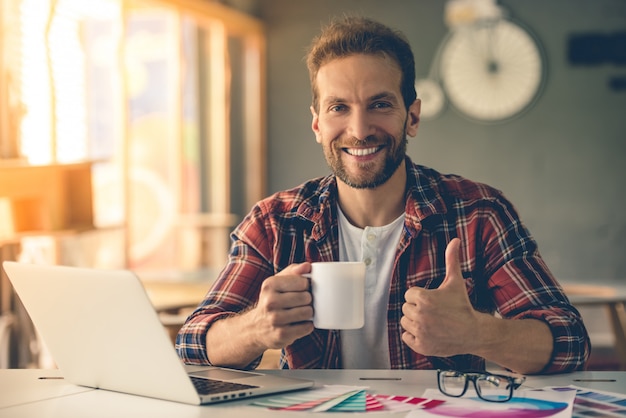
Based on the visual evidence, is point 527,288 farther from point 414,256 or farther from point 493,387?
point 493,387

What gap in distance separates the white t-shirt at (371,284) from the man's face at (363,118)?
0.33ft

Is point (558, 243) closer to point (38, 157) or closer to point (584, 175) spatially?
point (584, 175)

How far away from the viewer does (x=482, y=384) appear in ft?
4.15

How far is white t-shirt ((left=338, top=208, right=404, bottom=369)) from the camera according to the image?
66.9 inches

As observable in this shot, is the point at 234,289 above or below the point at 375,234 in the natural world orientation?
below

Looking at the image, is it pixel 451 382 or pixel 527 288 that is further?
Answer: pixel 527 288

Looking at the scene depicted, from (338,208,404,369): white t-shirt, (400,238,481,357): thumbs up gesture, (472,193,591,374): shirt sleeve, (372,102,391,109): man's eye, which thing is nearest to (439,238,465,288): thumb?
(400,238,481,357): thumbs up gesture

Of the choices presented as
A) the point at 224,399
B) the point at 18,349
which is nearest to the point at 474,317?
the point at 224,399

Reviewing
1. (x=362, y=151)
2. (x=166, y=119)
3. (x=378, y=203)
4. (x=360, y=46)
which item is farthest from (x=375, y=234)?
(x=166, y=119)

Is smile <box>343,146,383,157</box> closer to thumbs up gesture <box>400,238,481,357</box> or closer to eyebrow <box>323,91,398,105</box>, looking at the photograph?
eyebrow <box>323,91,398,105</box>

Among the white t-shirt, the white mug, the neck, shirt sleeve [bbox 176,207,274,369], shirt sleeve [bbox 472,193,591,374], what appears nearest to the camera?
the white mug

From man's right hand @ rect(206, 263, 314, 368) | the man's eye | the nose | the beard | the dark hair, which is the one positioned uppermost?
the dark hair

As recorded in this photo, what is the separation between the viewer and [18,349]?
3.61 metres

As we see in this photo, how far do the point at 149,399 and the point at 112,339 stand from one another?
0.34 feet
